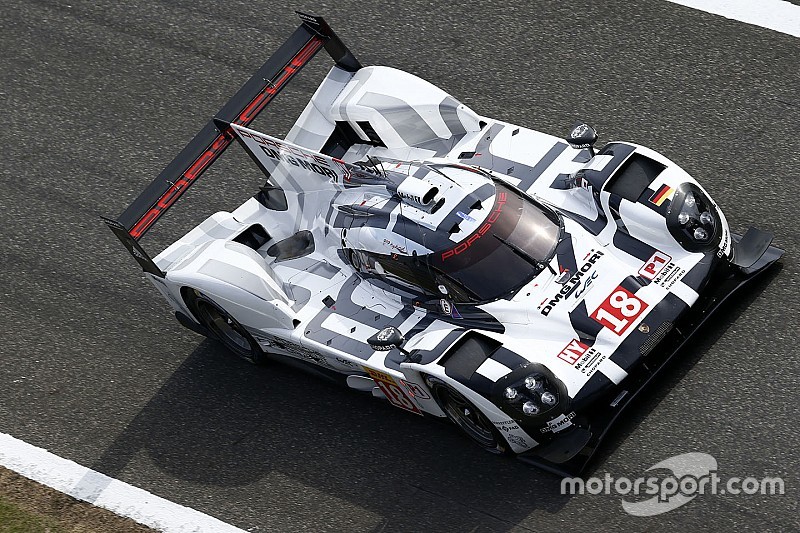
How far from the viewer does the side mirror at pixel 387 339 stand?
29.3ft

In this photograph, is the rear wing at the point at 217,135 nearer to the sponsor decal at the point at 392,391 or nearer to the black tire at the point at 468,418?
the sponsor decal at the point at 392,391

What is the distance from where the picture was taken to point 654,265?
30.6ft

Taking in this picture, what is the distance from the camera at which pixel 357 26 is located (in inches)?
547

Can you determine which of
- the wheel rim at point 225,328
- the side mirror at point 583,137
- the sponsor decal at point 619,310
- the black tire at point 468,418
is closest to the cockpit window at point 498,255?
the sponsor decal at point 619,310

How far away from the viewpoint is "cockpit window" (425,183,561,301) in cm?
930

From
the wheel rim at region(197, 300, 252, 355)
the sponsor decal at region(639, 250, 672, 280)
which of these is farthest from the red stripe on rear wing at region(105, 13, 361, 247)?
the sponsor decal at region(639, 250, 672, 280)

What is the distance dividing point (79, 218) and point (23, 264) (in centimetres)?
75

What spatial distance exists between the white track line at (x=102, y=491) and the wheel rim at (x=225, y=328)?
156cm

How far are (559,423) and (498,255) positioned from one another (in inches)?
59.8

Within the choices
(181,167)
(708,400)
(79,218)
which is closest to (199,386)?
(181,167)

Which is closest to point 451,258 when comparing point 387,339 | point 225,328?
point 387,339

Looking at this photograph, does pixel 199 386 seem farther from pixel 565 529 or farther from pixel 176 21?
pixel 176 21

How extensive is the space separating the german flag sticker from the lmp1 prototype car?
12 mm

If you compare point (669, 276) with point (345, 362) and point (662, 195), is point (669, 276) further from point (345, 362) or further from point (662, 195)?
point (345, 362)
